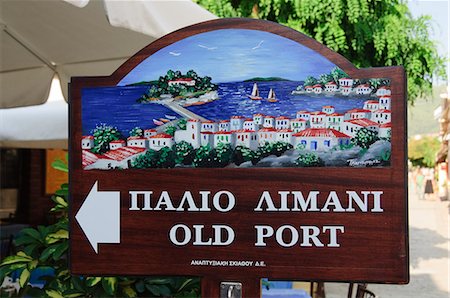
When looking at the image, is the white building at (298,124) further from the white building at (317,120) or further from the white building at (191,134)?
the white building at (191,134)

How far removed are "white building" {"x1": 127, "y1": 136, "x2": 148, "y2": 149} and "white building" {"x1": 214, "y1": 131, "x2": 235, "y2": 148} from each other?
220 millimetres

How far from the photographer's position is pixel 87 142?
5.65ft

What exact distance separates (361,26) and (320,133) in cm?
527

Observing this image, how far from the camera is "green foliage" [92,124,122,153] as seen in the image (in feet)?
5.58

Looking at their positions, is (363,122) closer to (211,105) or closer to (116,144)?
(211,105)

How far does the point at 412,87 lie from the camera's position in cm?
731

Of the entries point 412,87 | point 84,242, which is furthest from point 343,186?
point 412,87

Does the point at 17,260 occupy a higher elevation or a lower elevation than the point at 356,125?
lower

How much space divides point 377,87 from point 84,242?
40.5 inches

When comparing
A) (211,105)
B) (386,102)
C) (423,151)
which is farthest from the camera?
(423,151)

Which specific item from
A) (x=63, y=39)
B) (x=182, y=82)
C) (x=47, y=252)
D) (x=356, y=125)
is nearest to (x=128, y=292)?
(x=47, y=252)

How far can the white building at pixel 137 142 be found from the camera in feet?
5.53
